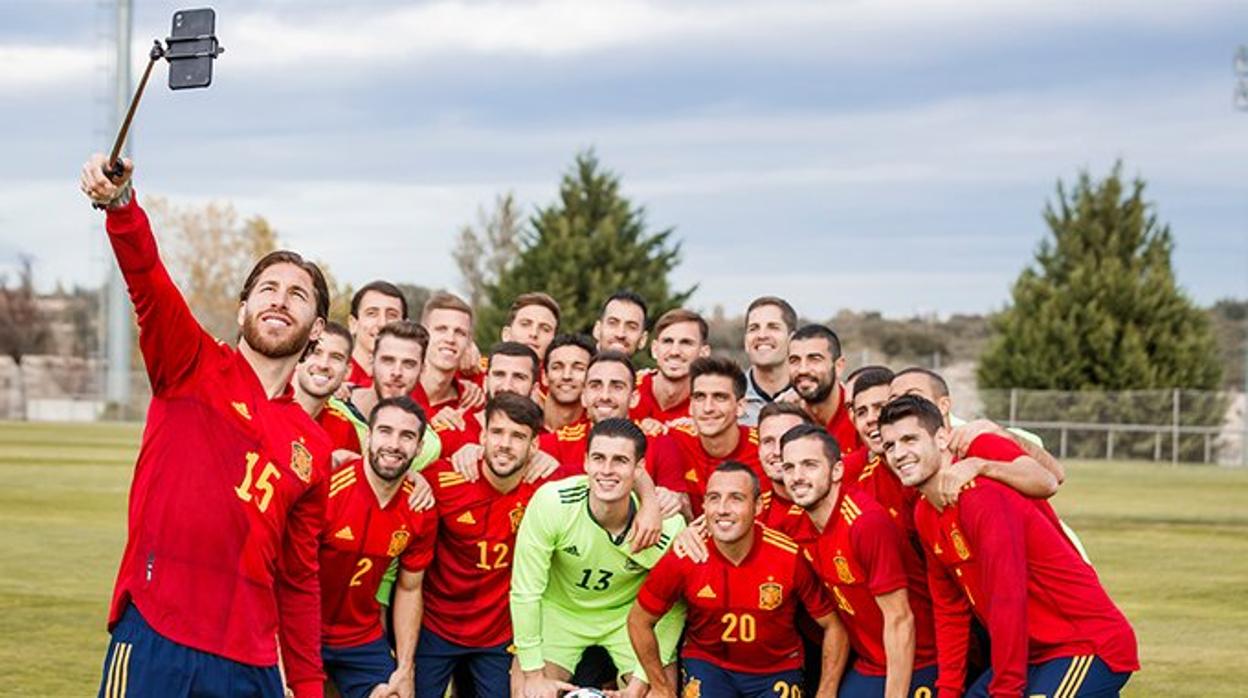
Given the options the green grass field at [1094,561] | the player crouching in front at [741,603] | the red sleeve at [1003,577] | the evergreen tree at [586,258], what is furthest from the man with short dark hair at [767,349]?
the evergreen tree at [586,258]

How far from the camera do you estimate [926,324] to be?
8862 centimetres

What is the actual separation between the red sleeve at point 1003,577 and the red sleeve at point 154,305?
3.45 metres

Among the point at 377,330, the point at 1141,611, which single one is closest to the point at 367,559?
the point at 377,330

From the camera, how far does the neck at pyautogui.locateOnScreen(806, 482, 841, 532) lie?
26.8ft

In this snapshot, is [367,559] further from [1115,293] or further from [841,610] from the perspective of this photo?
[1115,293]

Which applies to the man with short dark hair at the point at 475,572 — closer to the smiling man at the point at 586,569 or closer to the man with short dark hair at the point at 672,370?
the smiling man at the point at 586,569

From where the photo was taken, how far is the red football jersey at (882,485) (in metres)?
8.32

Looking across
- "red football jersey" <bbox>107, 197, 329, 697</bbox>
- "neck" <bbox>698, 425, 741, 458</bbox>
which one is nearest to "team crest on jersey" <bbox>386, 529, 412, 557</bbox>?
"neck" <bbox>698, 425, 741, 458</bbox>

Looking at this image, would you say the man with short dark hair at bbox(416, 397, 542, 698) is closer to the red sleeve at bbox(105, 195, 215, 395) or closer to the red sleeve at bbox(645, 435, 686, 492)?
the red sleeve at bbox(645, 435, 686, 492)

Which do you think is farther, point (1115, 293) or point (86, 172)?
point (1115, 293)

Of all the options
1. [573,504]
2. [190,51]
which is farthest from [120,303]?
[190,51]

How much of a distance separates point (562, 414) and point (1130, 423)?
136 feet

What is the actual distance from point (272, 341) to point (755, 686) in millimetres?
4330

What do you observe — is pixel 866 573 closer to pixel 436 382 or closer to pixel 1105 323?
pixel 436 382
